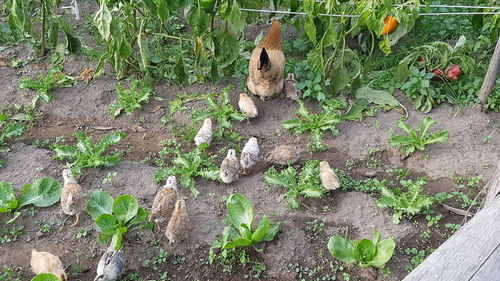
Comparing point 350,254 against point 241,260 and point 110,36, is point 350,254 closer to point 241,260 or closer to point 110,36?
point 241,260

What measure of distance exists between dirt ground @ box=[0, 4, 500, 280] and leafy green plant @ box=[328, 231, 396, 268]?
98mm

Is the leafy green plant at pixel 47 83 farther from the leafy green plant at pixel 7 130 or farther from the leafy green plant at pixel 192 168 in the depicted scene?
the leafy green plant at pixel 192 168

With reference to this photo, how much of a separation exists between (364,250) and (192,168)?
1.46 meters

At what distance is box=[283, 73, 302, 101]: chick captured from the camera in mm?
4812

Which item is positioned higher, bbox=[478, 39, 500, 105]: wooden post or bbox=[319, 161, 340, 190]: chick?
bbox=[478, 39, 500, 105]: wooden post

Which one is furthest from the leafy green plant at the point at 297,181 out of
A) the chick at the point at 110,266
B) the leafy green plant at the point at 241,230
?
the chick at the point at 110,266

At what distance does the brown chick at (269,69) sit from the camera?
4.61 metres

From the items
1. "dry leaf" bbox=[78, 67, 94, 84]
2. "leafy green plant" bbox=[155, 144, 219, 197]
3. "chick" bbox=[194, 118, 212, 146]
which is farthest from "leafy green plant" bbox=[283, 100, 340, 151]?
"dry leaf" bbox=[78, 67, 94, 84]

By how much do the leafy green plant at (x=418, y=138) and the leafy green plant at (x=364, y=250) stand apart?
45.0 inches

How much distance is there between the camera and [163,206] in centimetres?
347

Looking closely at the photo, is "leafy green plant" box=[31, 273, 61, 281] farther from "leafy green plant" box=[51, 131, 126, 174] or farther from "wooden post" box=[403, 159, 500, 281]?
"wooden post" box=[403, 159, 500, 281]

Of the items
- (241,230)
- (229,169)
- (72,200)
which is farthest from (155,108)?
(241,230)

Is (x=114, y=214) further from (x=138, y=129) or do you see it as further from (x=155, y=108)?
(x=155, y=108)

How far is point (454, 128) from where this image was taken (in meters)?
4.44
